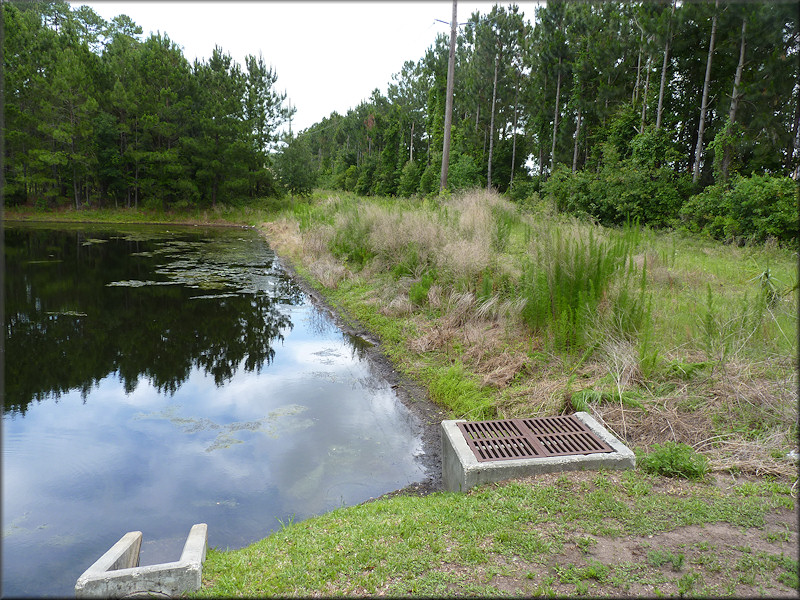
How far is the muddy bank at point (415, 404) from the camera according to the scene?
486 centimetres

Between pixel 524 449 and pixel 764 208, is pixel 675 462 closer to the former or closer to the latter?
pixel 524 449

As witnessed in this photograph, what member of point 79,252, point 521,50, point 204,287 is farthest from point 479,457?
point 521,50

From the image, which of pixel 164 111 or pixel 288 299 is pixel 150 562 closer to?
pixel 288 299

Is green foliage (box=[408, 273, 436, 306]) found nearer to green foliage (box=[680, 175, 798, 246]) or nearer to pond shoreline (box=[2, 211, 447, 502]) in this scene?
pond shoreline (box=[2, 211, 447, 502])

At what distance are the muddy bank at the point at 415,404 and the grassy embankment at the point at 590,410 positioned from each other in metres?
0.20

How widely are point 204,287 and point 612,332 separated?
10.3m

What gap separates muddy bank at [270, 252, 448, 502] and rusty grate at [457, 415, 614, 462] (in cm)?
61

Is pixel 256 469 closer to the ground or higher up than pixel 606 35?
closer to the ground

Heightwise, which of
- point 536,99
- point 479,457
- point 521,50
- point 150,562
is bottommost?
point 150,562

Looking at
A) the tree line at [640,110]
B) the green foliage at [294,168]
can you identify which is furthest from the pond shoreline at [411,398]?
the green foliage at [294,168]

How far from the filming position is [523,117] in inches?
1644

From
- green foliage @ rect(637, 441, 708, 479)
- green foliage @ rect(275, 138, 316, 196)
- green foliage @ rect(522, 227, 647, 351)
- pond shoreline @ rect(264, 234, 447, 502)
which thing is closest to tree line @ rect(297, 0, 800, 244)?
green foliage @ rect(275, 138, 316, 196)

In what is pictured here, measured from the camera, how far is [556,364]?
613 centimetres

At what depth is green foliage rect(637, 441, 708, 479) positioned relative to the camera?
393 centimetres
